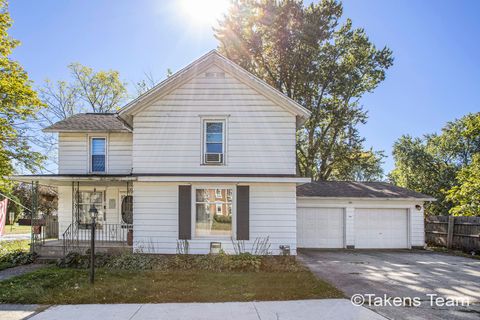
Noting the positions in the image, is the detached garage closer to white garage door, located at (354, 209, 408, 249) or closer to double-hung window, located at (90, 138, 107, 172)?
white garage door, located at (354, 209, 408, 249)

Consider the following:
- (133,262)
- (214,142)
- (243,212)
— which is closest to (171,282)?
(133,262)

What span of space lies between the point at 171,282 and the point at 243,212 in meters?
3.70

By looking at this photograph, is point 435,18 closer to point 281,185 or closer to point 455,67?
point 455,67

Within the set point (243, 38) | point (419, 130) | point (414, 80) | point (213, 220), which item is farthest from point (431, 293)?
point (419, 130)

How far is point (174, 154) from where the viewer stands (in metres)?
12.2

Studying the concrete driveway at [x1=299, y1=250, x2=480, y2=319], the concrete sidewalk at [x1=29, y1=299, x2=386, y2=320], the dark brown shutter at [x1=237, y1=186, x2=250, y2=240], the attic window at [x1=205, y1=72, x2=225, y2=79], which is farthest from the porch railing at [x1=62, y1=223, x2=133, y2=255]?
the concrete driveway at [x1=299, y1=250, x2=480, y2=319]

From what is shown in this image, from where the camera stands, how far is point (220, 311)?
6910 millimetres

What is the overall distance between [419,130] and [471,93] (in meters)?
10.8

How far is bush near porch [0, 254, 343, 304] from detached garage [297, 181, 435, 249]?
18.3 ft

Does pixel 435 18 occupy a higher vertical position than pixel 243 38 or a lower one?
lower

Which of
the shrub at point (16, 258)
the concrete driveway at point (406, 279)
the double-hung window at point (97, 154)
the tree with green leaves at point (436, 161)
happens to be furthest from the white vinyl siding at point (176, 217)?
the tree with green leaves at point (436, 161)

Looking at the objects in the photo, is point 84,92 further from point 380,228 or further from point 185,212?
point 380,228

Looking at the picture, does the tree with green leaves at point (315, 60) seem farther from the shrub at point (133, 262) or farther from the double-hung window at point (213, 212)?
the shrub at point (133, 262)

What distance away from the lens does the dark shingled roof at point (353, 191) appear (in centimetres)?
1705
